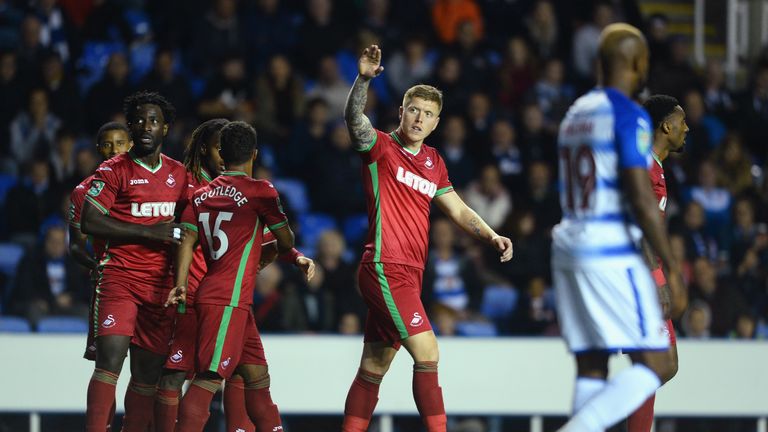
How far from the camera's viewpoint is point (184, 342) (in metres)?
6.78

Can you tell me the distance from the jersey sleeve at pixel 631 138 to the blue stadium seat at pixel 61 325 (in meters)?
6.16

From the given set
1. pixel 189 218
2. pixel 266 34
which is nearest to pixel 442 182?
pixel 189 218

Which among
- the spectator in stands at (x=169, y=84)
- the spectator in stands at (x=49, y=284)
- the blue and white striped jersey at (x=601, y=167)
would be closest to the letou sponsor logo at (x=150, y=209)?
the blue and white striped jersey at (x=601, y=167)

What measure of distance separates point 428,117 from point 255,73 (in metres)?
7.07

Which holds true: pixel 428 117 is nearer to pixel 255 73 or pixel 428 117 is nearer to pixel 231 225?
pixel 231 225

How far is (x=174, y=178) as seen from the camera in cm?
696

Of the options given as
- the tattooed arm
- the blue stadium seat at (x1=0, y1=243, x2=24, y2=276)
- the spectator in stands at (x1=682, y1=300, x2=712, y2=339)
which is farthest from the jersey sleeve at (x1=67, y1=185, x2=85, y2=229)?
the spectator in stands at (x1=682, y1=300, x2=712, y2=339)

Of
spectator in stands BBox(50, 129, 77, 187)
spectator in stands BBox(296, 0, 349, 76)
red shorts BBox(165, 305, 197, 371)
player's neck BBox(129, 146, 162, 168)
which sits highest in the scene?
spectator in stands BBox(296, 0, 349, 76)

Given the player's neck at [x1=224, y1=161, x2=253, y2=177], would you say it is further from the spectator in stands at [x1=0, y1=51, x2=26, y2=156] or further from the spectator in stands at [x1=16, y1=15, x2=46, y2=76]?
the spectator in stands at [x1=16, y1=15, x2=46, y2=76]

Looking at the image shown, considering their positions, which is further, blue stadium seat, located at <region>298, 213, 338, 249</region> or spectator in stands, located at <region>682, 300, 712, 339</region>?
blue stadium seat, located at <region>298, 213, 338, 249</region>

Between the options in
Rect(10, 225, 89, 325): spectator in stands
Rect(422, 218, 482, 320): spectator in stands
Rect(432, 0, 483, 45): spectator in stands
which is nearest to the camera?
Rect(10, 225, 89, 325): spectator in stands

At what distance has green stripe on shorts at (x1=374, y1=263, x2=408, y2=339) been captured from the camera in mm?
6625

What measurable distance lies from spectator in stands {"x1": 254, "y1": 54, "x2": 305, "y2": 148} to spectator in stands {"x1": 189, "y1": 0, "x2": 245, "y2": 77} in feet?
2.11

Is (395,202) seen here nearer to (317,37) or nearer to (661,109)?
(661,109)
